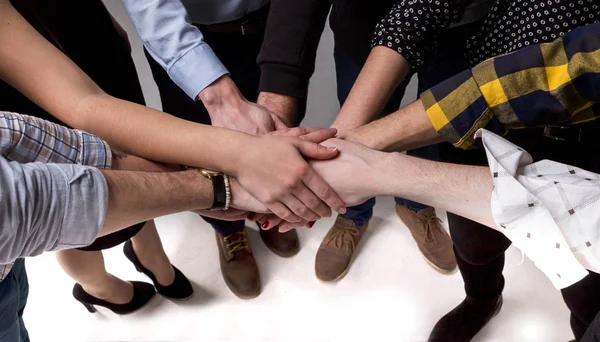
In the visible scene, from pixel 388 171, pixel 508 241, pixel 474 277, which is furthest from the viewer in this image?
pixel 474 277

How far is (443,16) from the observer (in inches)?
37.5

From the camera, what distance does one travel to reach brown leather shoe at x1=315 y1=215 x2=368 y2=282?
1500mm

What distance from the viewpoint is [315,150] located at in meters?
0.92

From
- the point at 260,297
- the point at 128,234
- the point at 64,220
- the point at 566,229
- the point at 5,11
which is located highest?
the point at 5,11

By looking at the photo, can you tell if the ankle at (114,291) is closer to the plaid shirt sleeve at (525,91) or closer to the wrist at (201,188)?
the wrist at (201,188)

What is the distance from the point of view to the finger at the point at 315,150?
920mm

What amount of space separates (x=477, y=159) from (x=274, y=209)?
1.36 ft

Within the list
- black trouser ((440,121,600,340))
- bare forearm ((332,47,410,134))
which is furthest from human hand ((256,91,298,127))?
black trouser ((440,121,600,340))

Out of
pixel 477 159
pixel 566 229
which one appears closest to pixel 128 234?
pixel 477 159

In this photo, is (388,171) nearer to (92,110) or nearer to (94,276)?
(92,110)

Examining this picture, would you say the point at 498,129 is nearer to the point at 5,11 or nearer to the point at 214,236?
the point at 5,11

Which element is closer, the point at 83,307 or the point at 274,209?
the point at 274,209

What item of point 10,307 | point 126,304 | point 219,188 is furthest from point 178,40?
point 126,304

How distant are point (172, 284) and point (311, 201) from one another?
2.36 ft
